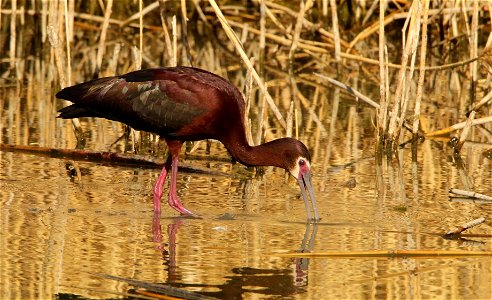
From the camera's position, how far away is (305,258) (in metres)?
7.02

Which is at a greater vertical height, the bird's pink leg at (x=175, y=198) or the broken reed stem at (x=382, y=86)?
the broken reed stem at (x=382, y=86)

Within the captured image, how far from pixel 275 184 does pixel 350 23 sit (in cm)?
799

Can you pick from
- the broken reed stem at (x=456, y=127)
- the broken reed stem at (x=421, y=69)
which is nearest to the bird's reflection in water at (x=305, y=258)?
the broken reed stem at (x=421, y=69)

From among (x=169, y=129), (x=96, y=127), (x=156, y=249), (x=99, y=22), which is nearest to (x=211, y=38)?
(x=99, y=22)

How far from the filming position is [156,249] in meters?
7.16

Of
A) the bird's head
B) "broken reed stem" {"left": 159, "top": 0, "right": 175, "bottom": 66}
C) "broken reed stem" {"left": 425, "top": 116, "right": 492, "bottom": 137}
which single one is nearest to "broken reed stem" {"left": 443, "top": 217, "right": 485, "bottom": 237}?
the bird's head

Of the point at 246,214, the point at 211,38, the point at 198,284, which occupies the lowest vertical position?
the point at 198,284

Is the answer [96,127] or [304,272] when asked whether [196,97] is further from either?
[96,127]

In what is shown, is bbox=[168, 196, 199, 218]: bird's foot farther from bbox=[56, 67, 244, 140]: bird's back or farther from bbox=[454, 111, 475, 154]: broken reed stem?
bbox=[454, 111, 475, 154]: broken reed stem

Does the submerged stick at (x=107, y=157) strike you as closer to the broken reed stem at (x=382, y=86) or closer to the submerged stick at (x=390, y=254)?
the broken reed stem at (x=382, y=86)

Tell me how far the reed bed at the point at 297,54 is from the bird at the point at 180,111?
35.9 inches

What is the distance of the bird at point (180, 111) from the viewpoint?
846 centimetres

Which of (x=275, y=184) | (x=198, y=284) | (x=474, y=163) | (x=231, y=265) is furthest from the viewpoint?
(x=474, y=163)

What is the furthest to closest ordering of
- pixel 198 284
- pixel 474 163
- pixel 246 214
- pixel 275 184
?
1. pixel 474 163
2. pixel 275 184
3. pixel 246 214
4. pixel 198 284
